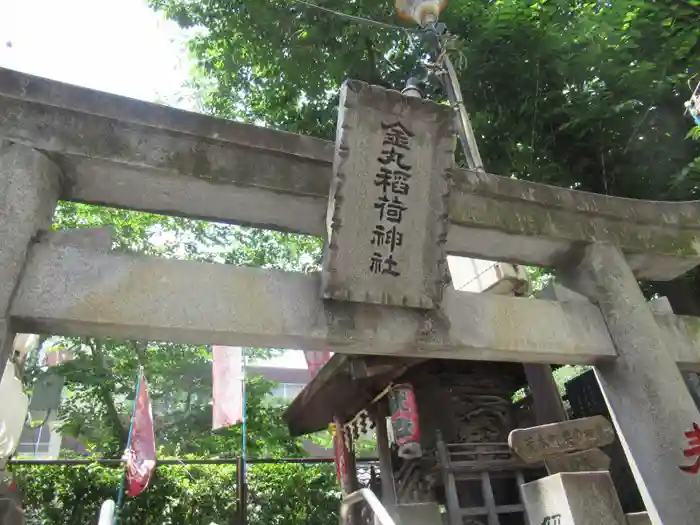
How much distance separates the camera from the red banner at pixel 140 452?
9.12 m

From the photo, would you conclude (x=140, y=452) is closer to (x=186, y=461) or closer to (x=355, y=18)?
(x=186, y=461)

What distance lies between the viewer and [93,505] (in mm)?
9875

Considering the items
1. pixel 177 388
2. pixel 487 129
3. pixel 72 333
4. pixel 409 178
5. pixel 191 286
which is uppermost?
pixel 487 129

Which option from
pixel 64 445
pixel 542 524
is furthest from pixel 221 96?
pixel 64 445

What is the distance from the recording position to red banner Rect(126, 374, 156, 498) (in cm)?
912

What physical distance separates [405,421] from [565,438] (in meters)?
2.82

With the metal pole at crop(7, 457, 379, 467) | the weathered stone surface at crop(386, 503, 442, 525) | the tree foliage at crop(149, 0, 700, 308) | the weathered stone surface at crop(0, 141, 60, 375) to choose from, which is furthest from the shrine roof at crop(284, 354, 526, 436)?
the weathered stone surface at crop(0, 141, 60, 375)

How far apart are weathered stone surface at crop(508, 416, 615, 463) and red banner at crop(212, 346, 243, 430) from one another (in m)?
6.56

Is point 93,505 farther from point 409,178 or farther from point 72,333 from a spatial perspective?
point 409,178

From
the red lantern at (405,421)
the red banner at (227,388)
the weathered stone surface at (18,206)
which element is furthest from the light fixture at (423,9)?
the red banner at (227,388)

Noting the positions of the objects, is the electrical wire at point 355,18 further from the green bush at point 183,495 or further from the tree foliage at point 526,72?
the green bush at point 183,495

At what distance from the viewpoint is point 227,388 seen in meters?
9.66

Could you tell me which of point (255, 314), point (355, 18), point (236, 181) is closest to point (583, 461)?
point (255, 314)

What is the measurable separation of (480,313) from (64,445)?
2369 cm
